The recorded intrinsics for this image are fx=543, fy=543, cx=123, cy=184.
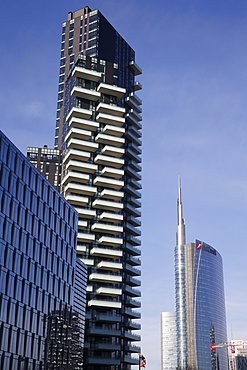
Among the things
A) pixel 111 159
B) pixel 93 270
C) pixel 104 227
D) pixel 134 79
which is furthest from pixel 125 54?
pixel 93 270

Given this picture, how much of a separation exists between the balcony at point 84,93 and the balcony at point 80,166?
722 inches

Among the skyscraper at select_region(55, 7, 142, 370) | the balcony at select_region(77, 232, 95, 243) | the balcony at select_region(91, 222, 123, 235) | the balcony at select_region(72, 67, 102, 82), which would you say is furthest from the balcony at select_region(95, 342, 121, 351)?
the balcony at select_region(72, 67, 102, 82)

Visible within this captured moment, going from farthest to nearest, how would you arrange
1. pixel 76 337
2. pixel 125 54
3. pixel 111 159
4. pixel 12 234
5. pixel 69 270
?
pixel 125 54 → pixel 111 159 → pixel 76 337 → pixel 69 270 → pixel 12 234

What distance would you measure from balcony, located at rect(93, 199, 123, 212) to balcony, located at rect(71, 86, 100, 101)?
27956 mm

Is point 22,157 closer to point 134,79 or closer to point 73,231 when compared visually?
point 73,231

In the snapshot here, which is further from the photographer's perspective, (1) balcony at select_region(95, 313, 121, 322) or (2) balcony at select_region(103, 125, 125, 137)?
(2) balcony at select_region(103, 125, 125, 137)

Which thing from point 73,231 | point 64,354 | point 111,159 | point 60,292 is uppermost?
point 111,159

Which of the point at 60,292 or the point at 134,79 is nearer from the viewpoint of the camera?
the point at 60,292

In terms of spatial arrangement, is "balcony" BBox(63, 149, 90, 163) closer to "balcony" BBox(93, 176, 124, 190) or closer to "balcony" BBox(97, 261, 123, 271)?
"balcony" BBox(93, 176, 124, 190)

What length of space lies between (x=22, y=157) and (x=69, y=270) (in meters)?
25.9

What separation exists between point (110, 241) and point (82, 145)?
984 inches

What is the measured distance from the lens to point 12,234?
65.4 m

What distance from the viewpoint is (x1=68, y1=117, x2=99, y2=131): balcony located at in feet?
449

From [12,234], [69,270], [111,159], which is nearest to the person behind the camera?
[12,234]
